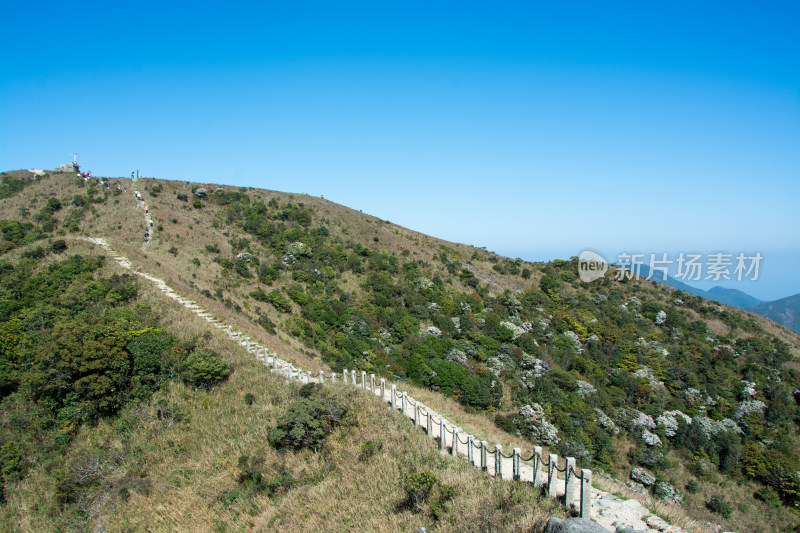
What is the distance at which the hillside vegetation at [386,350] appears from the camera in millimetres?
16031

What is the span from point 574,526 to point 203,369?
1522 cm

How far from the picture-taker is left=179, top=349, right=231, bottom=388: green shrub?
17.7 meters

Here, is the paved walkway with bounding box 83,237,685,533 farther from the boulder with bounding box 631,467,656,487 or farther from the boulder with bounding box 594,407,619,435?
the boulder with bounding box 594,407,619,435

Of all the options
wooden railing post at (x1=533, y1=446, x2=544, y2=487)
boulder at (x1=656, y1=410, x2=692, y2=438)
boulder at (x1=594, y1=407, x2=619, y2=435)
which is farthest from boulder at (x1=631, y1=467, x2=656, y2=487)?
wooden railing post at (x1=533, y1=446, x2=544, y2=487)

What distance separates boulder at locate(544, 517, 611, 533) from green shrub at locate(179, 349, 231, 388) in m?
14.5

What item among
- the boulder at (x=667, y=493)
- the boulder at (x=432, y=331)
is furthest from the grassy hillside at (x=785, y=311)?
the boulder at (x=432, y=331)

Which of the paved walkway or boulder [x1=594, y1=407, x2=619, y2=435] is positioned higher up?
the paved walkway

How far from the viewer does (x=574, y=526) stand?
7.53 meters

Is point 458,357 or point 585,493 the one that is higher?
point 585,493

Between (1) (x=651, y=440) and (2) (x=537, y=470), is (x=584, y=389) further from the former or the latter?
(2) (x=537, y=470)

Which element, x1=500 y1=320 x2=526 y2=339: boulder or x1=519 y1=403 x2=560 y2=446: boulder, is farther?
x1=500 y1=320 x2=526 y2=339: boulder

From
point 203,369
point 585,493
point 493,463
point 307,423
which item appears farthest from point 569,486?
point 203,369

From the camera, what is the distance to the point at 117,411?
17.3 meters

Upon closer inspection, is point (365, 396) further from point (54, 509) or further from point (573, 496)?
point (54, 509)
